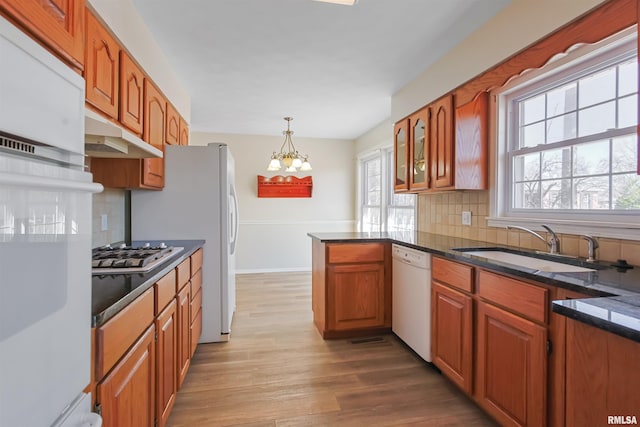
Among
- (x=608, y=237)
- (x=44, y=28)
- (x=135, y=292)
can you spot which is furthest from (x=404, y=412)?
(x=44, y=28)

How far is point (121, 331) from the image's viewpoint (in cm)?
108

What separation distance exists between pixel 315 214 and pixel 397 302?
124 inches

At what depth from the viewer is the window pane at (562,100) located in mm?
1889

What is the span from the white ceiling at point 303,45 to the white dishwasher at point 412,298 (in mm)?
1630

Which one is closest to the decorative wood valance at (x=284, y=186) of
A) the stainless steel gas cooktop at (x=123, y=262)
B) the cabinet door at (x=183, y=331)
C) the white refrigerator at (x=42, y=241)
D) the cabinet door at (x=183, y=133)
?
the cabinet door at (x=183, y=133)

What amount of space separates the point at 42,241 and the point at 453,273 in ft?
6.40

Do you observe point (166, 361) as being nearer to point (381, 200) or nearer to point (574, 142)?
point (574, 142)

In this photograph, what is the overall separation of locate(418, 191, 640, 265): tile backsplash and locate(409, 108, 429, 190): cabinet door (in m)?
0.28

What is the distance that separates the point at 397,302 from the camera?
8.77ft

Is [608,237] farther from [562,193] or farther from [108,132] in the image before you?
[108,132]

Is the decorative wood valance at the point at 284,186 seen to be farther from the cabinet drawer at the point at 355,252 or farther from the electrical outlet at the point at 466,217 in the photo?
the electrical outlet at the point at 466,217

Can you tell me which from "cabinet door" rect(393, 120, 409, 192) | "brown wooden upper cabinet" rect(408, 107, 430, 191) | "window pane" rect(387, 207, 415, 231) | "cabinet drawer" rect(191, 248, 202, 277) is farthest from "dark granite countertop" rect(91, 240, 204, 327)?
"window pane" rect(387, 207, 415, 231)

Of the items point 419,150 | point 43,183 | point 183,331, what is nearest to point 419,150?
point 419,150

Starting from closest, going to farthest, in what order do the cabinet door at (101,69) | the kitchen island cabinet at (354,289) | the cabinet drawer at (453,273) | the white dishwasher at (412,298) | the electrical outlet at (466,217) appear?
1. the cabinet door at (101,69)
2. the cabinet drawer at (453,273)
3. the white dishwasher at (412,298)
4. the electrical outlet at (466,217)
5. the kitchen island cabinet at (354,289)
